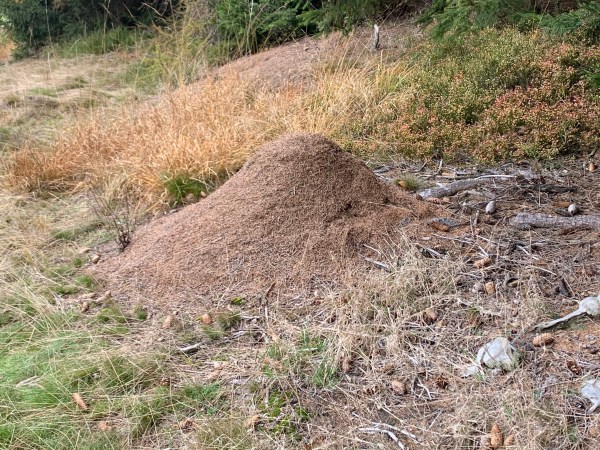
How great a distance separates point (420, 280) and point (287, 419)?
0.97 metres

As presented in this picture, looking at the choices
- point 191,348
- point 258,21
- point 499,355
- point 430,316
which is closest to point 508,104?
point 430,316

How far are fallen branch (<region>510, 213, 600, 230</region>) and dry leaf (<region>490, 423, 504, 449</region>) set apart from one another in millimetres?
1480

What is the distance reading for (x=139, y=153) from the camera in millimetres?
5195

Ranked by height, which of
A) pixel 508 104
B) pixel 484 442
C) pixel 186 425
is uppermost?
pixel 508 104

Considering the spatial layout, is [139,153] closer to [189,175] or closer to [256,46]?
[189,175]

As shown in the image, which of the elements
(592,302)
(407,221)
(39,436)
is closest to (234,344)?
(39,436)

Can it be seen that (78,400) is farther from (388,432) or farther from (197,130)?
(197,130)

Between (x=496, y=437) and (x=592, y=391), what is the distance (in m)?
0.43

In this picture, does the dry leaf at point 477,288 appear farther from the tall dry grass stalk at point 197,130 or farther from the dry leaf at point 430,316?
the tall dry grass stalk at point 197,130

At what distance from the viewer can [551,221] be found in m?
3.45

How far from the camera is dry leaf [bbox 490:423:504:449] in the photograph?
2.22 metres

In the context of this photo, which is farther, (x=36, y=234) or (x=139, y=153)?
(x=139, y=153)

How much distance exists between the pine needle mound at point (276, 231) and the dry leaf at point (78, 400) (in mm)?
764

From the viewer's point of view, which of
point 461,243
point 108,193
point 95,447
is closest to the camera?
point 95,447
